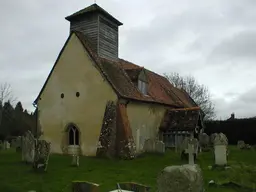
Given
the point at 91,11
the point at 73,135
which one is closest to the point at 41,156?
the point at 73,135

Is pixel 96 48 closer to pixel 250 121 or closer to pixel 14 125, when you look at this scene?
pixel 250 121

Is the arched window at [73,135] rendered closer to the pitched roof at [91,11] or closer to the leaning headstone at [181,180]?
the pitched roof at [91,11]

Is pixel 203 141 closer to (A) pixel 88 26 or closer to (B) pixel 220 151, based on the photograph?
(B) pixel 220 151

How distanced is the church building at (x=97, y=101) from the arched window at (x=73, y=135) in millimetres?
50

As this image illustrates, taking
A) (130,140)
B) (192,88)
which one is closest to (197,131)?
(130,140)

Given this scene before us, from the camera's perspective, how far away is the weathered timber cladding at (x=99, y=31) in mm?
24797

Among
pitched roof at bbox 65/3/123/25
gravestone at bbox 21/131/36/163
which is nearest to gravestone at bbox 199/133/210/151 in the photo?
pitched roof at bbox 65/3/123/25

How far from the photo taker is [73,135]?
23.6 metres

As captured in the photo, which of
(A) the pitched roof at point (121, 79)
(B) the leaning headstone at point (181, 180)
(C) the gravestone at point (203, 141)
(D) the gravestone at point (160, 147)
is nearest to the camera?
(B) the leaning headstone at point (181, 180)

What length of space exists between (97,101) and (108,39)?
5836 millimetres

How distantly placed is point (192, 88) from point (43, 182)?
46817 millimetres

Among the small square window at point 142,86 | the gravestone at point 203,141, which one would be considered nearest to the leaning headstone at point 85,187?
the small square window at point 142,86

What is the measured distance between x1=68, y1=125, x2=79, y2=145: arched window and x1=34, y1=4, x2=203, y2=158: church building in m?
0.05

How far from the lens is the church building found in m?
21.8
